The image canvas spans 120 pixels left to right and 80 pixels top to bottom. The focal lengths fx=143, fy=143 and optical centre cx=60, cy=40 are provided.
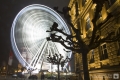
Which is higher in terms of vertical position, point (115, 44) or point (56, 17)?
point (56, 17)

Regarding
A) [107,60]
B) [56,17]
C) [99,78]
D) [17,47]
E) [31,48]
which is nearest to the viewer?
[107,60]

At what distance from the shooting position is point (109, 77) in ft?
49.0

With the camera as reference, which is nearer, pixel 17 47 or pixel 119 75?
pixel 119 75

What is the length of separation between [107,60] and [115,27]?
12.9 ft

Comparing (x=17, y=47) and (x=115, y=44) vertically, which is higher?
(x=17, y=47)

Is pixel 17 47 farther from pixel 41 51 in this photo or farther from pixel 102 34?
pixel 102 34

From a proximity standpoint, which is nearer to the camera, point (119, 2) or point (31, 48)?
point (119, 2)

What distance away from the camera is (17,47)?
31734 mm

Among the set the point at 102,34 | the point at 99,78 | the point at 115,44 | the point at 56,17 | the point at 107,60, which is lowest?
the point at 99,78

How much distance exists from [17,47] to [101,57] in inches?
790

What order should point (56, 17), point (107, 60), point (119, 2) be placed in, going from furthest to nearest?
point (56, 17) < point (107, 60) < point (119, 2)

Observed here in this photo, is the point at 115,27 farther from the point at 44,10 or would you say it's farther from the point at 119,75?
the point at 44,10

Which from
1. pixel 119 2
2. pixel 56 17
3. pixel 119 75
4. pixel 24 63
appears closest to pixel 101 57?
pixel 119 75

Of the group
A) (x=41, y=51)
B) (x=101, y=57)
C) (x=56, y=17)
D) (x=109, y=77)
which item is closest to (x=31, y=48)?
(x=41, y=51)
